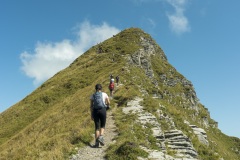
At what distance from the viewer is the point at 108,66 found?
224 feet

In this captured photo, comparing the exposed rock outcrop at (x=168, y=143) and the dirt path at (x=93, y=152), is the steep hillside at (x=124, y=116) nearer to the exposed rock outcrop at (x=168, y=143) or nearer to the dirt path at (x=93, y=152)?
the exposed rock outcrop at (x=168, y=143)

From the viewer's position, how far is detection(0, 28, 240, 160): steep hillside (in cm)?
1784

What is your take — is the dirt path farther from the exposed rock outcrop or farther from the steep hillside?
the exposed rock outcrop

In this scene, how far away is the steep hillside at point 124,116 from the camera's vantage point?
1784 centimetres

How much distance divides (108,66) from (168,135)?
1940 inches

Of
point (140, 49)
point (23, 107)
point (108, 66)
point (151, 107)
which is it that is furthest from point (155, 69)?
point (151, 107)

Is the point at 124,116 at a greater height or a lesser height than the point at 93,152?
greater

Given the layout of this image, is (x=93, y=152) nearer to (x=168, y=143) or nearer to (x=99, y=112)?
(x=99, y=112)

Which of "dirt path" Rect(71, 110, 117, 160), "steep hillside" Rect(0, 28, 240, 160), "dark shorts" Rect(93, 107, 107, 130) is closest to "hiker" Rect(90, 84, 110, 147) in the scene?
"dark shorts" Rect(93, 107, 107, 130)

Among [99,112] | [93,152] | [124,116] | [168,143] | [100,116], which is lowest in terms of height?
[93,152]

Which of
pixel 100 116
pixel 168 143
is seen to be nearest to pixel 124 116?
pixel 168 143

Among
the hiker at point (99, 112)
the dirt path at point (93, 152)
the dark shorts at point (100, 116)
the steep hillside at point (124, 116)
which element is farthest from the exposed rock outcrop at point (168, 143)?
the dark shorts at point (100, 116)

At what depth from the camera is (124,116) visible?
24.2 m

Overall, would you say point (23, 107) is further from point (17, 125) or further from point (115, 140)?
point (115, 140)
